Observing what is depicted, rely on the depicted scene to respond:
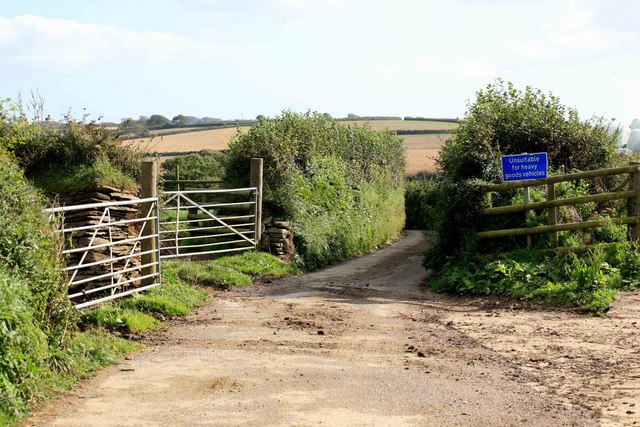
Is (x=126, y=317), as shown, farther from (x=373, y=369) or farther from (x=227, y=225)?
(x=227, y=225)

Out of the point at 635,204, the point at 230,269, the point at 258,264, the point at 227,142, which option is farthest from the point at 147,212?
the point at 227,142

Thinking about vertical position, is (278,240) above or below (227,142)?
below

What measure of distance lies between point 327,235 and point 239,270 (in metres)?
5.51

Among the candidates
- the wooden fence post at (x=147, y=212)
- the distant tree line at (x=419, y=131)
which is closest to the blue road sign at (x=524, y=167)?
A: the wooden fence post at (x=147, y=212)

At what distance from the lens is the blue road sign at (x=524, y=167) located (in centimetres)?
1557

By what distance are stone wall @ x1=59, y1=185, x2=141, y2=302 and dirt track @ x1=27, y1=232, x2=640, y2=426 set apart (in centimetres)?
183

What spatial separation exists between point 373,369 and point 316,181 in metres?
14.7

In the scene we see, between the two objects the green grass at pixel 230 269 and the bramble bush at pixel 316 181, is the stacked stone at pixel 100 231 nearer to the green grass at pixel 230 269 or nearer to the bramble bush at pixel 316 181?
the green grass at pixel 230 269

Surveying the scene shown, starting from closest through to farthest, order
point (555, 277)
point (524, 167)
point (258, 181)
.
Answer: point (555, 277) < point (524, 167) < point (258, 181)

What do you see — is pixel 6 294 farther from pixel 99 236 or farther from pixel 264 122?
pixel 264 122

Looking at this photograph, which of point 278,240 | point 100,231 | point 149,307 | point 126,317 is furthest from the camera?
point 278,240

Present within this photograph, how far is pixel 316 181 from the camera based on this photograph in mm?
23500

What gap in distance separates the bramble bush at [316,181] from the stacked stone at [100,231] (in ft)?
22.5

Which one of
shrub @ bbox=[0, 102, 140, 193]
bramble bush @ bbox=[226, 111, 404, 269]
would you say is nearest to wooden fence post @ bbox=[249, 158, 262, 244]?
bramble bush @ bbox=[226, 111, 404, 269]
